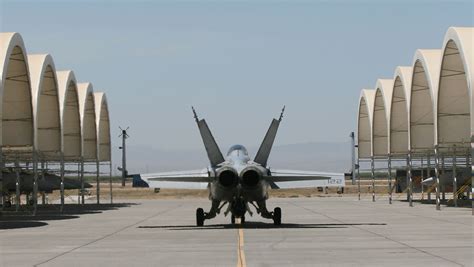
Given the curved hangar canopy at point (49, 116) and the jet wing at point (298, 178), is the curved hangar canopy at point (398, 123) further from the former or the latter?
the jet wing at point (298, 178)

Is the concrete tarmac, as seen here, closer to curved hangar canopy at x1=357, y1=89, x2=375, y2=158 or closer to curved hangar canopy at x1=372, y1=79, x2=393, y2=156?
curved hangar canopy at x1=372, y1=79, x2=393, y2=156

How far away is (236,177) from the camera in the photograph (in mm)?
30703

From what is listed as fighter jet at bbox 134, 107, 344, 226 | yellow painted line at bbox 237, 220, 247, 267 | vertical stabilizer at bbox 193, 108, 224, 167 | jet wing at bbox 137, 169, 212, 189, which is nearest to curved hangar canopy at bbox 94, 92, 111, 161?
jet wing at bbox 137, 169, 212, 189

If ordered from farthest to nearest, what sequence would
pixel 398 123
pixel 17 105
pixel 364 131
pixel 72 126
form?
pixel 364 131
pixel 398 123
pixel 72 126
pixel 17 105

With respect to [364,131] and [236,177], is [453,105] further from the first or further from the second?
[364,131]

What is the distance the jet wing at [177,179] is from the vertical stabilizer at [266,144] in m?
1.94

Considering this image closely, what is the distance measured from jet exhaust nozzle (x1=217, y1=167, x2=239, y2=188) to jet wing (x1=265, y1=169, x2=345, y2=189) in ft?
6.37

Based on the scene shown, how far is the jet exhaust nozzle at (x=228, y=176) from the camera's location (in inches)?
1206

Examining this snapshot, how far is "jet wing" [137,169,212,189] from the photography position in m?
33.1

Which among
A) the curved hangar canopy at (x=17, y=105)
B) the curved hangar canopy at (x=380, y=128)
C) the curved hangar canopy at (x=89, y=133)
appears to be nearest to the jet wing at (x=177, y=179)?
the curved hangar canopy at (x=17, y=105)

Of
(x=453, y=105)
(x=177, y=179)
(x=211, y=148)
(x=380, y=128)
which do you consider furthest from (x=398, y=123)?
(x=177, y=179)

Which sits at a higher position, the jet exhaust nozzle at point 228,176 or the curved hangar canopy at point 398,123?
the curved hangar canopy at point 398,123

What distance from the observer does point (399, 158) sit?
7119 cm

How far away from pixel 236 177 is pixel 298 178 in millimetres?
3558
